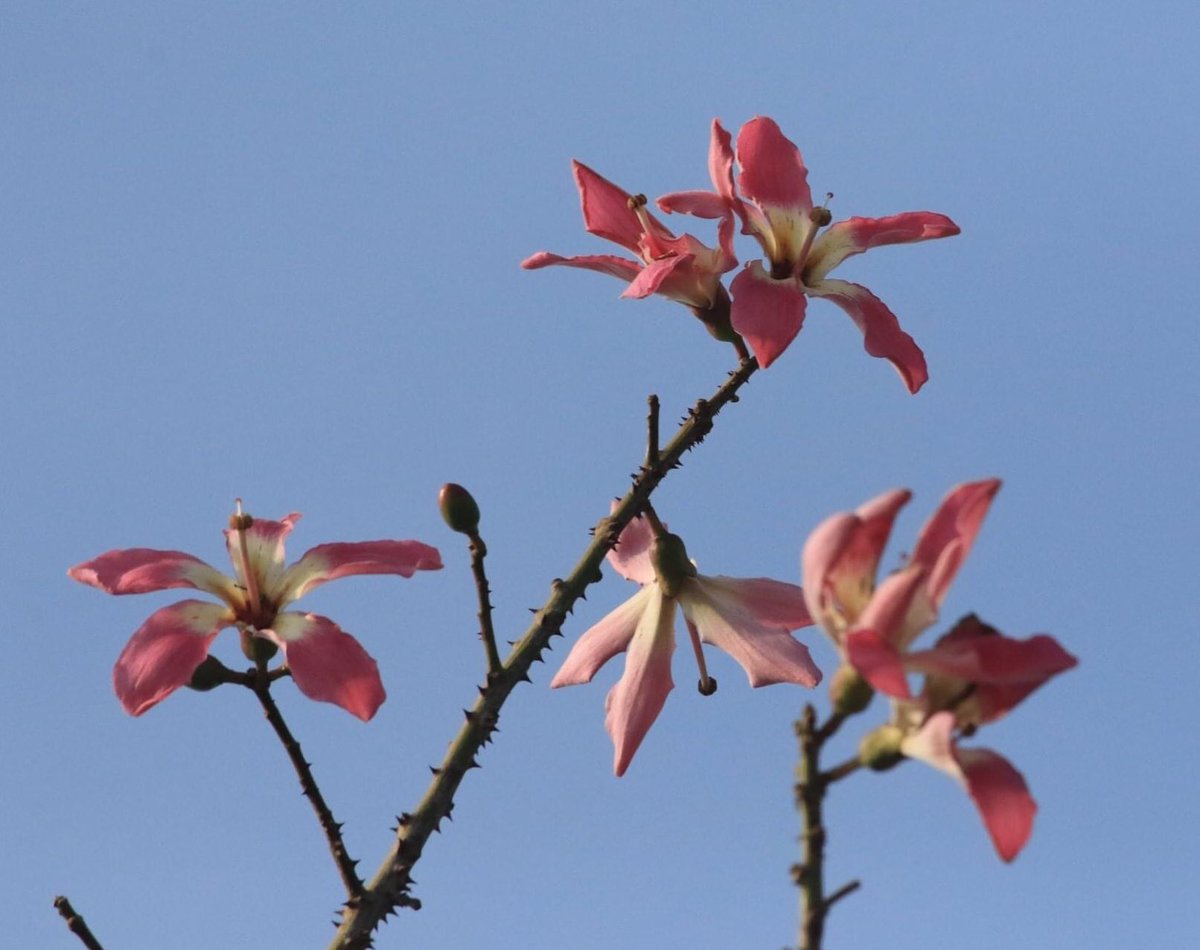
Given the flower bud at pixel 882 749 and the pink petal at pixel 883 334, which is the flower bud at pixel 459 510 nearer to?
the pink petal at pixel 883 334

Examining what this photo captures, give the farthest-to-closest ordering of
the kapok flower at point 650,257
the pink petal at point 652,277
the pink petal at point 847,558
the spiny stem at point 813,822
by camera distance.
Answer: the kapok flower at point 650,257 < the pink petal at point 652,277 < the pink petal at point 847,558 < the spiny stem at point 813,822

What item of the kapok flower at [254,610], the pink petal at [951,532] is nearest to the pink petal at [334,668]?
the kapok flower at [254,610]

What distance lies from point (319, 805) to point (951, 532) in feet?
4.43

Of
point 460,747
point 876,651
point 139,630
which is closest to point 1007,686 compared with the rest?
point 876,651

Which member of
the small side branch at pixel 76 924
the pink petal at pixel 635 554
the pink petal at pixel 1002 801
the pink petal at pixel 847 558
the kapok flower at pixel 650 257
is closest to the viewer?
the pink petal at pixel 1002 801

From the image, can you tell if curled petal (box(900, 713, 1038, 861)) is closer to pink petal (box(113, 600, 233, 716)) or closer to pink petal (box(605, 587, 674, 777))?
pink petal (box(605, 587, 674, 777))

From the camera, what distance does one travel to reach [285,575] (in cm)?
333

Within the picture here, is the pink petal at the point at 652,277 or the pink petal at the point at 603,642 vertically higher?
the pink petal at the point at 652,277

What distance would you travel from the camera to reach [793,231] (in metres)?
3.61

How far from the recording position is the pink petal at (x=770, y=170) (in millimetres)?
3591

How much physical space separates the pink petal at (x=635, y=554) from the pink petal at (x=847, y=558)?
4.88ft

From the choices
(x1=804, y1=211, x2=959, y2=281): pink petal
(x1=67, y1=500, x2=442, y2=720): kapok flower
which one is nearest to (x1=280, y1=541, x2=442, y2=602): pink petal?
(x1=67, y1=500, x2=442, y2=720): kapok flower

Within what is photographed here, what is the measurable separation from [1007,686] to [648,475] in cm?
137

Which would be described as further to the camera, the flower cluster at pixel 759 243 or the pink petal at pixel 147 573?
the flower cluster at pixel 759 243
